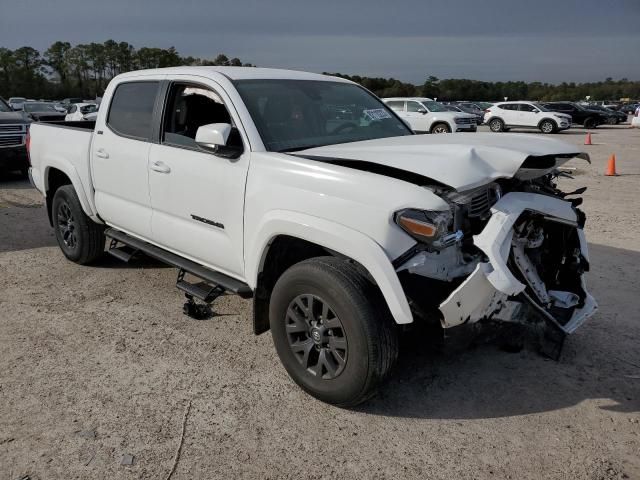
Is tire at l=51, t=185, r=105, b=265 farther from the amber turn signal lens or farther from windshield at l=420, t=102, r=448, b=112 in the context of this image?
windshield at l=420, t=102, r=448, b=112

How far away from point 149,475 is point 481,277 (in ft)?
6.18

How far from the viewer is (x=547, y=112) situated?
27891 millimetres

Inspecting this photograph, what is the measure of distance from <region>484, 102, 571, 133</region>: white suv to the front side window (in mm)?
26320

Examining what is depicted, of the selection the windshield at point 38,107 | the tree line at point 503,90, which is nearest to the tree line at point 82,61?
the tree line at point 503,90

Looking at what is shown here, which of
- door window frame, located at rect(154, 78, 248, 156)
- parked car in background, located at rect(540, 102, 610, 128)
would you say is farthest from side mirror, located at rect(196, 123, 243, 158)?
parked car in background, located at rect(540, 102, 610, 128)

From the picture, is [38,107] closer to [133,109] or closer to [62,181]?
[62,181]

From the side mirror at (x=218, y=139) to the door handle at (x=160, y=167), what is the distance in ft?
2.16

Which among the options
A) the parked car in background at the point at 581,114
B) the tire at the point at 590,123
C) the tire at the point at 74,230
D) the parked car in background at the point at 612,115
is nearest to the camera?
the tire at the point at 74,230

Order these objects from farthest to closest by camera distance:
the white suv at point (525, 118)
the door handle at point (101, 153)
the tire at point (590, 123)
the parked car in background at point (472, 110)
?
the parked car in background at point (472, 110) → the tire at point (590, 123) → the white suv at point (525, 118) → the door handle at point (101, 153)

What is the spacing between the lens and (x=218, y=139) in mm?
3357

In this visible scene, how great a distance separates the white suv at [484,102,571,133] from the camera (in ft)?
90.8

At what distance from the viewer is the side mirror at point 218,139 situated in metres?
3.36

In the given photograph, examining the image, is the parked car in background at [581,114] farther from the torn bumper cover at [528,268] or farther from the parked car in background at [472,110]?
the torn bumper cover at [528,268]

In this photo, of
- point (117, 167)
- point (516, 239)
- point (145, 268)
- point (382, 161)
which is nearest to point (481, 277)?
point (516, 239)
